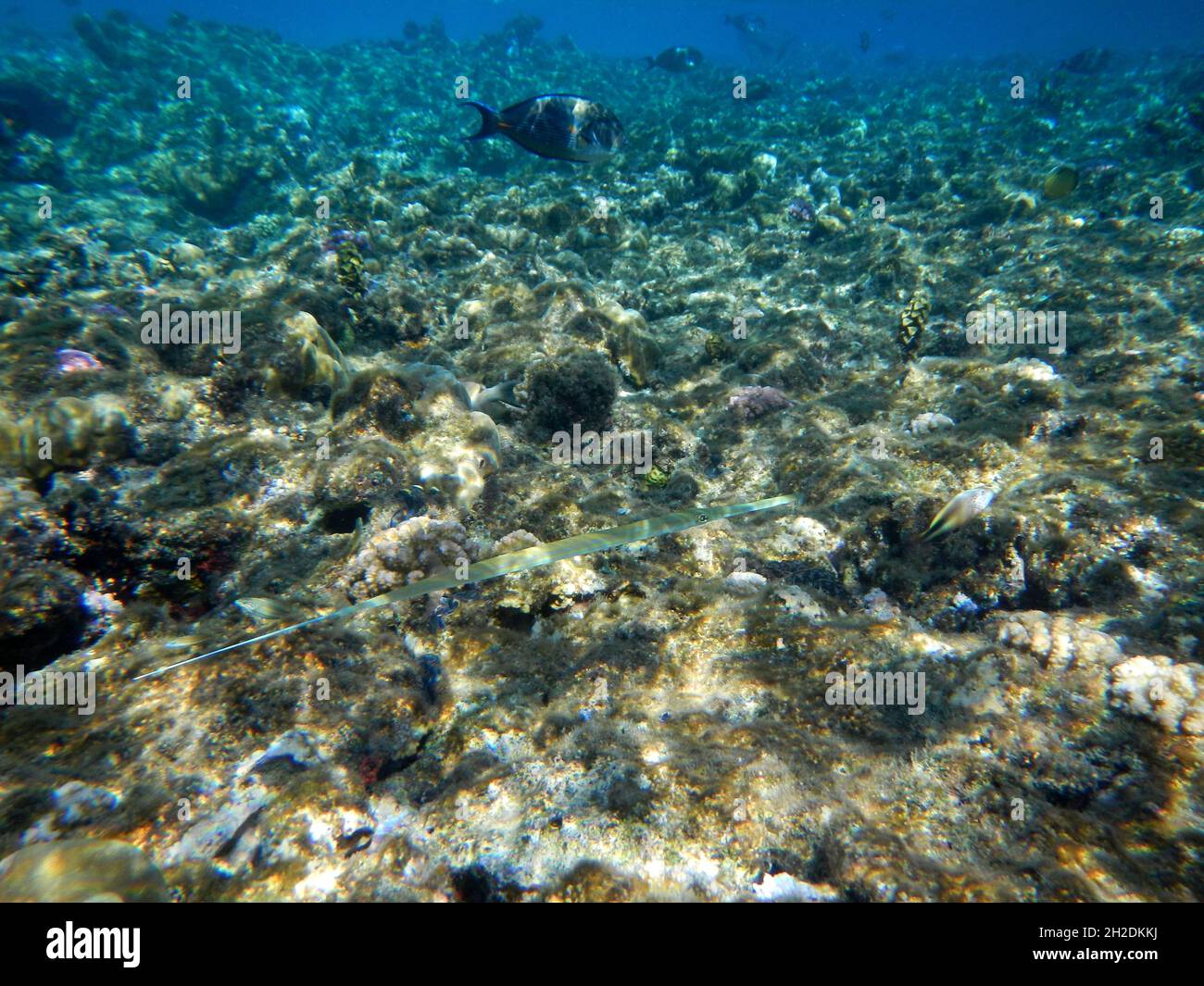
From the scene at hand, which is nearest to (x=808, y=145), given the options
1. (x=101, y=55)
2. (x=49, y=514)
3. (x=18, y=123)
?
(x=49, y=514)

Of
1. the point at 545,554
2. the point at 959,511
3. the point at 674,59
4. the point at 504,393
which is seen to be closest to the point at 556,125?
the point at 504,393

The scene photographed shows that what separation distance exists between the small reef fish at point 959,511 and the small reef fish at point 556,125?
202 inches

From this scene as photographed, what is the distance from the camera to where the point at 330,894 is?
2355 mm

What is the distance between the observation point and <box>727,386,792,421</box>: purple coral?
6.21 meters

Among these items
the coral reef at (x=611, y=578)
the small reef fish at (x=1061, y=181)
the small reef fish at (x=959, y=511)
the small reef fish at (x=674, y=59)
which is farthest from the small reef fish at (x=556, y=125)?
the small reef fish at (x=674, y=59)

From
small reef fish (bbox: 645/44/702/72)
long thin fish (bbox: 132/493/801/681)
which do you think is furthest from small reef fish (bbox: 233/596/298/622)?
small reef fish (bbox: 645/44/702/72)

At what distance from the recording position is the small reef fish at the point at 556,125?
5.54 metres

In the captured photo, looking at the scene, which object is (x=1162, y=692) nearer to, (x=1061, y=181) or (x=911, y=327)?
(x=911, y=327)

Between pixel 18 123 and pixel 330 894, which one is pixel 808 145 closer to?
pixel 330 894

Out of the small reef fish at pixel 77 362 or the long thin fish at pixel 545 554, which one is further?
the small reef fish at pixel 77 362

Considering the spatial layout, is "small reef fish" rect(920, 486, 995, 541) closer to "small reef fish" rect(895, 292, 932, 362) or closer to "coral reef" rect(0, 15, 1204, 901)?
"coral reef" rect(0, 15, 1204, 901)

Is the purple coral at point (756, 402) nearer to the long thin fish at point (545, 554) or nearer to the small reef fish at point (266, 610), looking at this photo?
the long thin fish at point (545, 554)

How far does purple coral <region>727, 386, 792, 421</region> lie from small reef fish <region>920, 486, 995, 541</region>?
240cm
